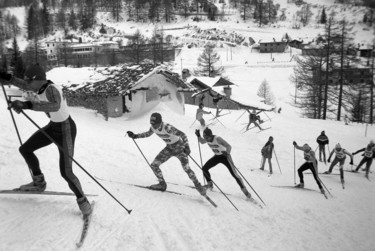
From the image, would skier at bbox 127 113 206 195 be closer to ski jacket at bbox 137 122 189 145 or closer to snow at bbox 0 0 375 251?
ski jacket at bbox 137 122 189 145

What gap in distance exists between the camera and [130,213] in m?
5.68

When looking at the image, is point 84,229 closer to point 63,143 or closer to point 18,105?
point 63,143

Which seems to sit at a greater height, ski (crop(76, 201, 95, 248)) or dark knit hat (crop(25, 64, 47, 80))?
dark knit hat (crop(25, 64, 47, 80))

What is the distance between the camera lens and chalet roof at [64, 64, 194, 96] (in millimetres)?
18141

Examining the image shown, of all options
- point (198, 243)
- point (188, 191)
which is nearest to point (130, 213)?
point (198, 243)

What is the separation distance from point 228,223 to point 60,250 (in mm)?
3303

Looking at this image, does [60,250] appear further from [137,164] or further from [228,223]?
[137,164]

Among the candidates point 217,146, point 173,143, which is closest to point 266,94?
point 217,146

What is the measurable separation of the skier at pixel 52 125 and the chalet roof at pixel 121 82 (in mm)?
12891

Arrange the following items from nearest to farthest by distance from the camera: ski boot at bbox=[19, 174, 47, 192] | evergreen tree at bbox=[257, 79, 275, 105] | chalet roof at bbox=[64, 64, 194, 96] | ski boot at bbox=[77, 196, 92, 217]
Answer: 1. ski boot at bbox=[77, 196, 92, 217]
2. ski boot at bbox=[19, 174, 47, 192]
3. chalet roof at bbox=[64, 64, 194, 96]
4. evergreen tree at bbox=[257, 79, 275, 105]

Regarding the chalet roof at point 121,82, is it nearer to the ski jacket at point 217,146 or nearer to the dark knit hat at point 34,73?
the ski jacket at point 217,146

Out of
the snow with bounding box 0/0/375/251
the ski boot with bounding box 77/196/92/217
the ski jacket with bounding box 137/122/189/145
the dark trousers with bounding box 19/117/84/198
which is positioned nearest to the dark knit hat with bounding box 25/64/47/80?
the dark trousers with bounding box 19/117/84/198

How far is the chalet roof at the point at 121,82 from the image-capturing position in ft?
59.5

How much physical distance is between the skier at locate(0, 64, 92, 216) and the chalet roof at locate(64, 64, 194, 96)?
42.3ft
